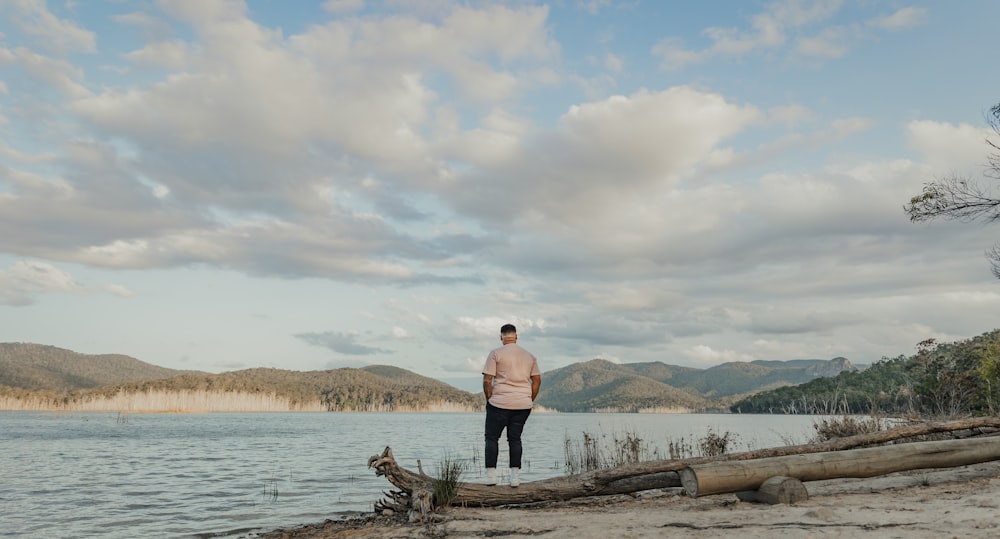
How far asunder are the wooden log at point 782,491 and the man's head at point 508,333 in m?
4.39

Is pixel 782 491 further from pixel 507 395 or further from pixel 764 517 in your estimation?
pixel 507 395

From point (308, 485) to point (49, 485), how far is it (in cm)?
872

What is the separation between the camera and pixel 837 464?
359 inches

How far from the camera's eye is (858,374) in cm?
9688

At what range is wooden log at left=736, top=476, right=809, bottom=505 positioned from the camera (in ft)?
27.6

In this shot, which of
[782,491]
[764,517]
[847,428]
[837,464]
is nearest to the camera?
[764,517]

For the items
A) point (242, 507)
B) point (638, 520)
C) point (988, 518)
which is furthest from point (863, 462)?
point (242, 507)

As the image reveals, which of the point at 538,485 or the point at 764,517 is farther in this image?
the point at 538,485

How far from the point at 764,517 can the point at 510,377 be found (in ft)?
14.2

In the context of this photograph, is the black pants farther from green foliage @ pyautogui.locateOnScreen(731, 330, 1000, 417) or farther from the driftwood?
green foliage @ pyautogui.locateOnScreen(731, 330, 1000, 417)

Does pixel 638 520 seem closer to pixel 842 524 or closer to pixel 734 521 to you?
pixel 734 521

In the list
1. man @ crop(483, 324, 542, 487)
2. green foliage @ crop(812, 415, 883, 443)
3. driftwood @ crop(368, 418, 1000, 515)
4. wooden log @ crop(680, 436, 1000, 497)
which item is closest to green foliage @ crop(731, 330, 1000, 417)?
green foliage @ crop(812, 415, 883, 443)

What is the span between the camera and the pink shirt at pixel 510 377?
10.4 meters

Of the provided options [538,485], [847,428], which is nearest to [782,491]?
[538,485]
